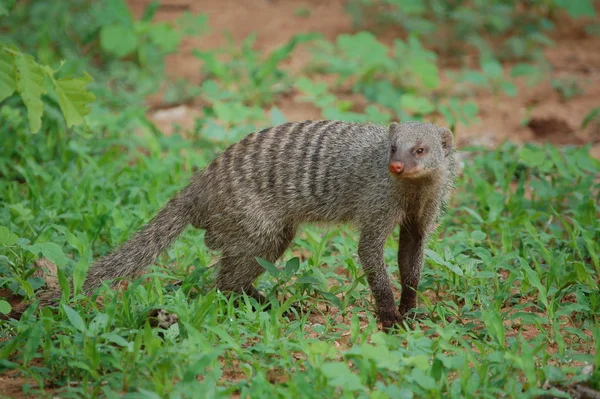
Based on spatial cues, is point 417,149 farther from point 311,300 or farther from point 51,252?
point 51,252

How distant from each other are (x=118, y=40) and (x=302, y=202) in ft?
12.0

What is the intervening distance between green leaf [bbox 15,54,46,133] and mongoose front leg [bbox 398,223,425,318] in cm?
190

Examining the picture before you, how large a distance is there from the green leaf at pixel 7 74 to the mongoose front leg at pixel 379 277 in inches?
72.2

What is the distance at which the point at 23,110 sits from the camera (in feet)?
19.6

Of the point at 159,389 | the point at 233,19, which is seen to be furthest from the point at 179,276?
the point at 233,19

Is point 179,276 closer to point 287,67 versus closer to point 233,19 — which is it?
point 287,67

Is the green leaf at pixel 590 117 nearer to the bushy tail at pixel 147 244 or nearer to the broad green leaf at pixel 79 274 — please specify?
the bushy tail at pixel 147 244

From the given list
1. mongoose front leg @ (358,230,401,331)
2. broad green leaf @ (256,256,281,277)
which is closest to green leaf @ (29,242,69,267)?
broad green leaf @ (256,256,281,277)

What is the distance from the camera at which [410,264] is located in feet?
13.5

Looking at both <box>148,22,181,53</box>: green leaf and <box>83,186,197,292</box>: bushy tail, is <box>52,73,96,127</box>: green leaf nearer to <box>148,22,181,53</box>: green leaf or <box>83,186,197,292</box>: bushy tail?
<box>83,186,197,292</box>: bushy tail

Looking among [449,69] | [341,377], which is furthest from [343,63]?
[341,377]

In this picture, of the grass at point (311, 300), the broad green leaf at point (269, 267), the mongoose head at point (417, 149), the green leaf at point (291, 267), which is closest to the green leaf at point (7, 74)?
the grass at point (311, 300)

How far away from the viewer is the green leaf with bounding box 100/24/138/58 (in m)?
7.14

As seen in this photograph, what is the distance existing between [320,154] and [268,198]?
0.36 metres
